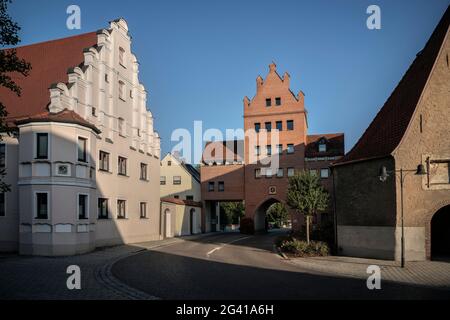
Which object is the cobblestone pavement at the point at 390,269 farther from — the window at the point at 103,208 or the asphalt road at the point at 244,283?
the window at the point at 103,208

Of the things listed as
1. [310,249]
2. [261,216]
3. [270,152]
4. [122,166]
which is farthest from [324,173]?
[310,249]

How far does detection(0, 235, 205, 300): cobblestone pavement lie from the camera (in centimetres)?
1159

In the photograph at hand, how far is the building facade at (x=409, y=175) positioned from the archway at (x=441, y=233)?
2.05 m

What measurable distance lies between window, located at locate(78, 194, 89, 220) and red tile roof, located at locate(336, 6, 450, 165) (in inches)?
594

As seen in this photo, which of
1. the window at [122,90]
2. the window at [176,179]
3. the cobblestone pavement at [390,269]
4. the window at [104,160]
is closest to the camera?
the cobblestone pavement at [390,269]

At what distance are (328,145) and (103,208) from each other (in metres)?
32.0

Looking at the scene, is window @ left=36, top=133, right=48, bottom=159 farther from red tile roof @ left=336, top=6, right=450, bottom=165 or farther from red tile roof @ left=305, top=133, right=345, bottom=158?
red tile roof @ left=305, top=133, right=345, bottom=158

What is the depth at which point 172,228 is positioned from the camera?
4191 centimetres

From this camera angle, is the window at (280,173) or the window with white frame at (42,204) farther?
the window at (280,173)

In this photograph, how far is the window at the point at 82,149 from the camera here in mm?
23891

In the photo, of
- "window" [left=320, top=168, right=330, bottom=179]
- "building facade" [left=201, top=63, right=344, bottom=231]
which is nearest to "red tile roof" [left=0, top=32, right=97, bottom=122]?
"building facade" [left=201, top=63, right=344, bottom=231]

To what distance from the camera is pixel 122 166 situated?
30969mm

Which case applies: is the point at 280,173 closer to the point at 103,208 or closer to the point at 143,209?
the point at 143,209

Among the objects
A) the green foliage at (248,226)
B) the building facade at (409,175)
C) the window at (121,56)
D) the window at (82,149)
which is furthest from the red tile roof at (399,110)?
the green foliage at (248,226)
